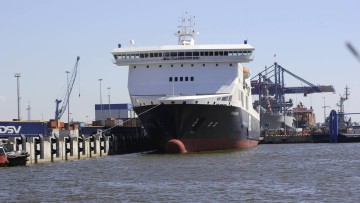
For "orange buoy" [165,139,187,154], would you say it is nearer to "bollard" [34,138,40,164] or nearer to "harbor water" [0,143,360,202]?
"harbor water" [0,143,360,202]

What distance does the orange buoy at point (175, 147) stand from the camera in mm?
61125

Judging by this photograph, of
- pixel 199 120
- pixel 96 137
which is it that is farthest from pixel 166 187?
Result: pixel 96 137

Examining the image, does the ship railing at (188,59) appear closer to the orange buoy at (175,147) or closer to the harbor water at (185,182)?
the orange buoy at (175,147)

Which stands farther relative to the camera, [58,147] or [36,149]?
[58,147]

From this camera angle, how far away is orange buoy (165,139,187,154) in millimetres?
61125

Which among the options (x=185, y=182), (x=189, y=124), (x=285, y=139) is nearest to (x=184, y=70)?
(x=189, y=124)

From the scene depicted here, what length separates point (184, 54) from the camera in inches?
2662

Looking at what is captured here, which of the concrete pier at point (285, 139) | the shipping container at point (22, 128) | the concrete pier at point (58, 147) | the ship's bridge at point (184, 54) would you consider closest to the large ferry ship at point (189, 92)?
the ship's bridge at point (184, 54)

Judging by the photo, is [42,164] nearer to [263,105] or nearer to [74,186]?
[74,186]

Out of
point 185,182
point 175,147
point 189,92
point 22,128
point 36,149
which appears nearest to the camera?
point 185,182

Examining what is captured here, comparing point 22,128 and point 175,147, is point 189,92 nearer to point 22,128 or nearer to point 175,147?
point 175,147

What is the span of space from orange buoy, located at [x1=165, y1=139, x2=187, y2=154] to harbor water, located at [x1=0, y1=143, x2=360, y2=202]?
9.73 metres

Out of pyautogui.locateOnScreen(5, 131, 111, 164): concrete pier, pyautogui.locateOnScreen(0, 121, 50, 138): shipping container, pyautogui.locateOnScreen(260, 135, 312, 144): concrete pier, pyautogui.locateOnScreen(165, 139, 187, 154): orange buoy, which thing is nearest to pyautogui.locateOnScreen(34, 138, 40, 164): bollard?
pyautogui.locateOnScreen(5, 131, 111, 164): concrete pier

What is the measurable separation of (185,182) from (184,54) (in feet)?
107
